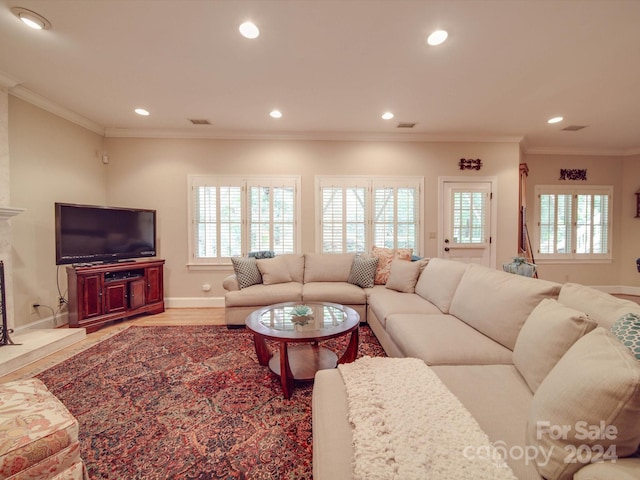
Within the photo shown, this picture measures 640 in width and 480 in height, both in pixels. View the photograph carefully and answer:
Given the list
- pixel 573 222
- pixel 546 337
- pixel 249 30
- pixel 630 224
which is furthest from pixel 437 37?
pixel 630 224

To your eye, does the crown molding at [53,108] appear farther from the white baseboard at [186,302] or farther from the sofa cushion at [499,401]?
the sofa cushion at [499,401]

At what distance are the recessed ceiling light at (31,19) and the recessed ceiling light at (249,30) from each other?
4.76 feet

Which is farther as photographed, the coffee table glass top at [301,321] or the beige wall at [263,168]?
the beige wall at [263,168]

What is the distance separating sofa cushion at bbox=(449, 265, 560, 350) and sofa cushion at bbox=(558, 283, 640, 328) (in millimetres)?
89

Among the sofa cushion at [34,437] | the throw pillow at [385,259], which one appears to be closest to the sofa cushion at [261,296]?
the throw pillow at [385,259]

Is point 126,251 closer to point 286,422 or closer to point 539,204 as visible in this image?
point 286,422

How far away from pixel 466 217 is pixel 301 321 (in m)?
3.56

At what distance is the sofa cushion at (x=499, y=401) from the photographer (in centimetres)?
83

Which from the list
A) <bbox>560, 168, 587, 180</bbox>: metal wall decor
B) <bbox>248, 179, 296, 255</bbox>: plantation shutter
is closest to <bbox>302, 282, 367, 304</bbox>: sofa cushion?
<bbox>248, 179, 296, 255</bbox>: plantation shutter

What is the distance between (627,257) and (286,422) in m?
7.03

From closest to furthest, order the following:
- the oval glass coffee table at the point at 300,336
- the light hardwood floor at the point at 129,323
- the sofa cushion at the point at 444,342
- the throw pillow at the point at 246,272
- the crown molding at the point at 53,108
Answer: the sofa cushion at the point at 444,342, the oval glass coffee table at the point at 300,336, the light hardwood floor at the point at 129,323, the crown molding at the point at 53,108, the throw pillow at the point at 246,272

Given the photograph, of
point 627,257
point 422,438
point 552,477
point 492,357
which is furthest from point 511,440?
point 627,257

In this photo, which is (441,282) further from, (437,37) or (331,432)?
(437,37)

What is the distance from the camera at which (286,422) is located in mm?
1580
